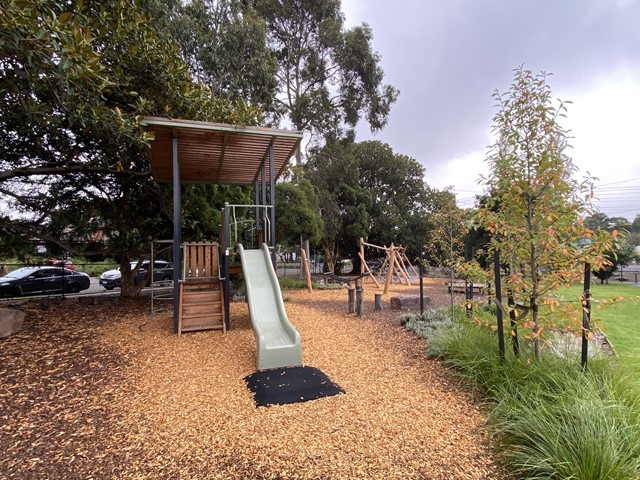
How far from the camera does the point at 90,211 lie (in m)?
7.05

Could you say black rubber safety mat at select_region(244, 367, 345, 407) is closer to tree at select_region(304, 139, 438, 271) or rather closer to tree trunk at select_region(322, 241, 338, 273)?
tree at select_region(304, 139, 438, 271)

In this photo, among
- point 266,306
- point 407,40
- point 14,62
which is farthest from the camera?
point 407,40

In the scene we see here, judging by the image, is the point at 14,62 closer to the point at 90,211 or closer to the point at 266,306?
the point at 90,211

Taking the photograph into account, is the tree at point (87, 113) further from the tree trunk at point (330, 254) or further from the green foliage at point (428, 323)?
the tree trunk at point (330, 254)

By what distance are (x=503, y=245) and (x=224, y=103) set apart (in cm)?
588

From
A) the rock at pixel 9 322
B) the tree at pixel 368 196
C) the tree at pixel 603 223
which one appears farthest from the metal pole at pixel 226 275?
the tree at pixel 368 196

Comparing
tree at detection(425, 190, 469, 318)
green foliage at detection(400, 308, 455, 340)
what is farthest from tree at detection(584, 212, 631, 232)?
green foliage at detection(400, 308, 455, 340)

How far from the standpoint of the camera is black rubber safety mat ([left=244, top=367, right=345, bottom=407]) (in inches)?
120

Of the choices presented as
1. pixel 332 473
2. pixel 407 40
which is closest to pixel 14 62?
pixel 332 473

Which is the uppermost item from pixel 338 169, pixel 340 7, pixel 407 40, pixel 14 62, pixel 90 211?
pixel 340 7

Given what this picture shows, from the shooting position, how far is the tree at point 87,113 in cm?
329

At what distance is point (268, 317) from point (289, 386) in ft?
4.70

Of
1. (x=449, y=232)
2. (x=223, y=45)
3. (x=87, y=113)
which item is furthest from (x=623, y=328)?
(x=223, y=45)

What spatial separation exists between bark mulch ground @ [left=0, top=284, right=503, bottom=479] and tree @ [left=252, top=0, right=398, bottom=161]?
14.7m
